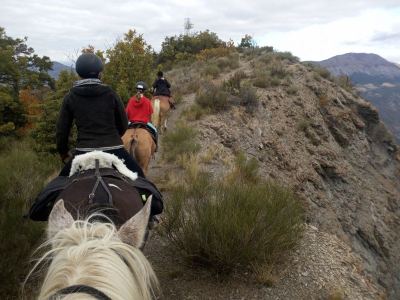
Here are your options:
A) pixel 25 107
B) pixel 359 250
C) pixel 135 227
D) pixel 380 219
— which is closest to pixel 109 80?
pixel 25 107

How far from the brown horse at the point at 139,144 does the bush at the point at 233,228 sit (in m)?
1.53

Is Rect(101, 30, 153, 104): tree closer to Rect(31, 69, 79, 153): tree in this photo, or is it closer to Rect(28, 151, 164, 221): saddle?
Rect(31, 69, 79, 153): tree

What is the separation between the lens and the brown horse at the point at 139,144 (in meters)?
5.93

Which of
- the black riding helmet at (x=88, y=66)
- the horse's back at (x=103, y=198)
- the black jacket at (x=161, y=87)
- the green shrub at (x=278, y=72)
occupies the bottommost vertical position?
the horse's back at (x=103, y=198)

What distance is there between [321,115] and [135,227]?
629 inches

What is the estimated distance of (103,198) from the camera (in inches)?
94.3

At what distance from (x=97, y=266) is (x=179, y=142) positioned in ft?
26.3

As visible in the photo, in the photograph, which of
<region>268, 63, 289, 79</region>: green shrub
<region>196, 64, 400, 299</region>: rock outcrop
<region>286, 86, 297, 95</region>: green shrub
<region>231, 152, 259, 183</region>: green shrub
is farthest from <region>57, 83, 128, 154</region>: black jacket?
<region>268, 63, 289, 79</region>: green shrub

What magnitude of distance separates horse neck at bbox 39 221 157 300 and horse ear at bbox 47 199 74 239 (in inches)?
5.4

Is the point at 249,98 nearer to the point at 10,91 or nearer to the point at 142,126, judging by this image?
the point at 142,126

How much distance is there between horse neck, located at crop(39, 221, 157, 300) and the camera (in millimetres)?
1286

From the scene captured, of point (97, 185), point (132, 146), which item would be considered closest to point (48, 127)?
point (132, 146)

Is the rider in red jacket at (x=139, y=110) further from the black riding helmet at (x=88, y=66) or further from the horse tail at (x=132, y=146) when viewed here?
the black riding helmet at (x=88, y=66)

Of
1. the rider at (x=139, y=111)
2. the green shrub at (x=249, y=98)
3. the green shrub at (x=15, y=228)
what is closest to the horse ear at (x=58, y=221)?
the green shrub at (x=15, y=228)
